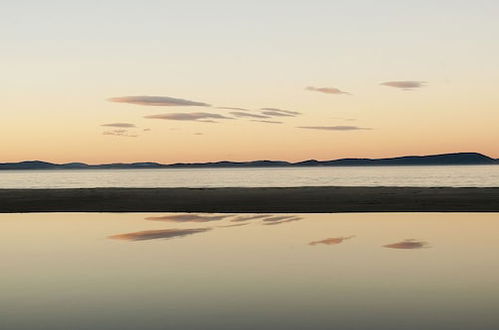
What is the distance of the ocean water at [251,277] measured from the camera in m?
13.3

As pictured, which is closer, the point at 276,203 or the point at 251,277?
the point at 251,277

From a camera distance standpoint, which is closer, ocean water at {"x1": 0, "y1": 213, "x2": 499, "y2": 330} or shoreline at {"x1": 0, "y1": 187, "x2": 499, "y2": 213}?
ocean water at {"x1": 0, "y1": 213, "x2": 499, "y2": 330}

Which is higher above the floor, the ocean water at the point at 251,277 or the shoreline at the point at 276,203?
the shoreline at the point at 276,203

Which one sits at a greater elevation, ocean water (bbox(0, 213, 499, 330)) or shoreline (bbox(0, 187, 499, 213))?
shoreline (bbox(0, 187, 499, 213))

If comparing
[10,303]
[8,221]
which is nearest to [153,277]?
[10,303]

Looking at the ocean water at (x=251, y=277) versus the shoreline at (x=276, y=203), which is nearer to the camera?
the ocean water at (x=251, y=277)

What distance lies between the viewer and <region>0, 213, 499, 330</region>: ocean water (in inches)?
524

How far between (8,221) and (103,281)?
24666 mm

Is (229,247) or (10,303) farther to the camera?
(229,247)

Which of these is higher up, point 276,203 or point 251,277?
point 276,203

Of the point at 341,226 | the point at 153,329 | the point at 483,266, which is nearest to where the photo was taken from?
the point at 153,329

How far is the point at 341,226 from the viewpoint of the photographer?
3438 centimetres

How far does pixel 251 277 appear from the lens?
18297 millimetres

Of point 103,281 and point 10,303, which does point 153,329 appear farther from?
point 103,281
